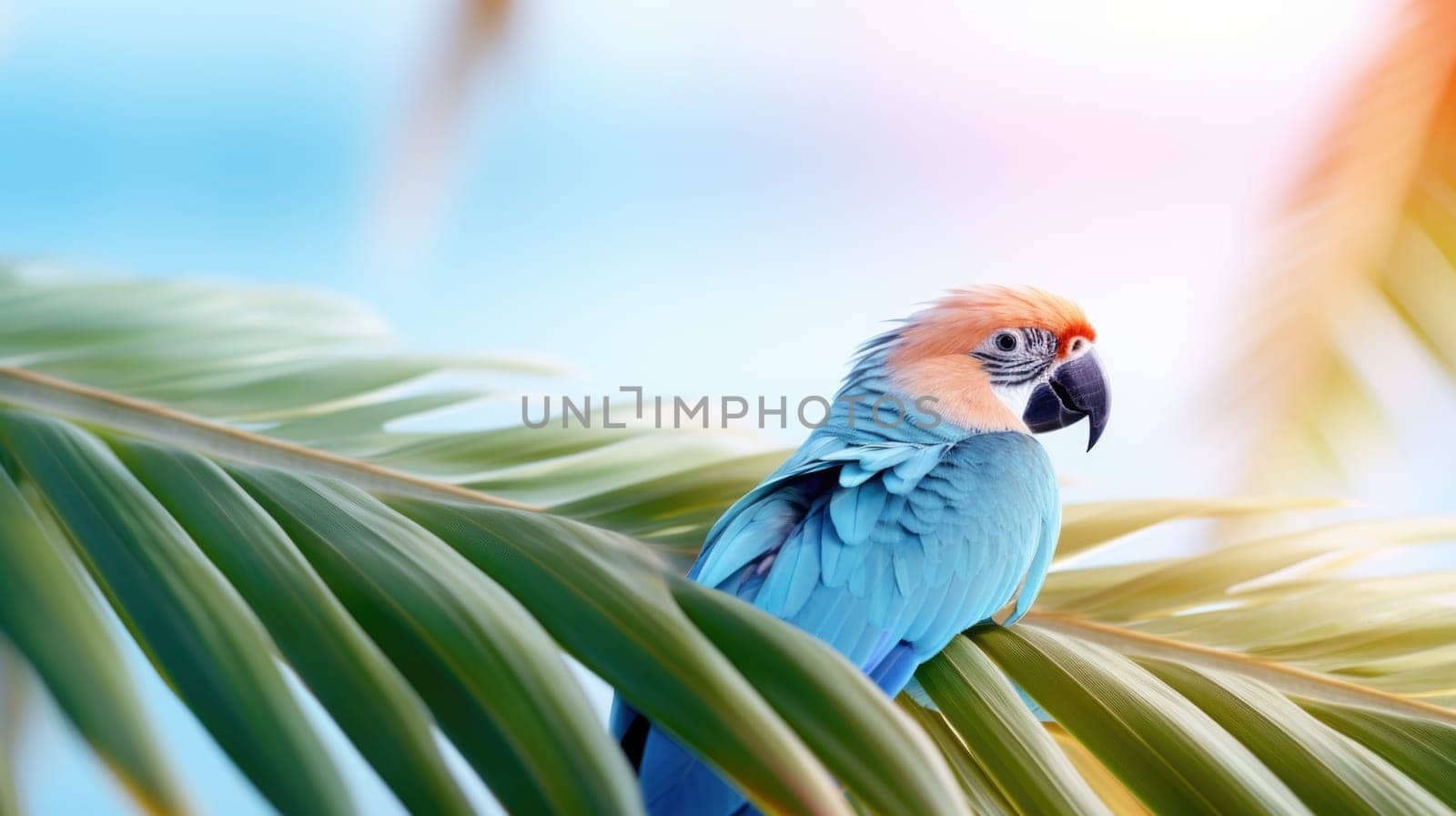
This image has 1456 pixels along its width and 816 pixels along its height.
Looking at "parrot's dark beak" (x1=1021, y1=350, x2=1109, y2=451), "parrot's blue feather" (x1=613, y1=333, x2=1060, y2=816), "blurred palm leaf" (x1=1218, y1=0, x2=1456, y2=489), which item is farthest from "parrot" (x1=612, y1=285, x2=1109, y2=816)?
"blurred palm leaf" (x1=1218, y1=0, x2=1456, y2=489)

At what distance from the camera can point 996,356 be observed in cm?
102

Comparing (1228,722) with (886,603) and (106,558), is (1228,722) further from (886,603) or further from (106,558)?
(106,558)

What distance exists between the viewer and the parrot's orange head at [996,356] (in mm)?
981

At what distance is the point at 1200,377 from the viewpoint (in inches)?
60.2

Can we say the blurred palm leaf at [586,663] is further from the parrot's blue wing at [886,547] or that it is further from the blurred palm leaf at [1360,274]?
the blurred palm leaf at [1360,274]

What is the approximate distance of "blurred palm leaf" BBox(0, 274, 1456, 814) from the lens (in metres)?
0.35

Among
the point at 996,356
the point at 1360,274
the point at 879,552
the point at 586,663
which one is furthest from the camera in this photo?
the point at 1360,274

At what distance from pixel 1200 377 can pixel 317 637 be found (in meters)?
1.43

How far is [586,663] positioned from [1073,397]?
81 cm

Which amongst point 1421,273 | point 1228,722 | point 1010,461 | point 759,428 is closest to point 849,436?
point 1010,461

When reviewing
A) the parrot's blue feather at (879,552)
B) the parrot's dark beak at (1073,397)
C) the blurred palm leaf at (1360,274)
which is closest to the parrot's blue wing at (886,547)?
the parrot's blue feather at (879,552)

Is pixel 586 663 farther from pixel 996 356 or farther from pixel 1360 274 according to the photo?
pixel 1360 274

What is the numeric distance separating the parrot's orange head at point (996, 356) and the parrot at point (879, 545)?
0.11 ft

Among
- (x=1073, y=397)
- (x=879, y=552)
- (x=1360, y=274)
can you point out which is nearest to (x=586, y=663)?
(x=879, y=552)
